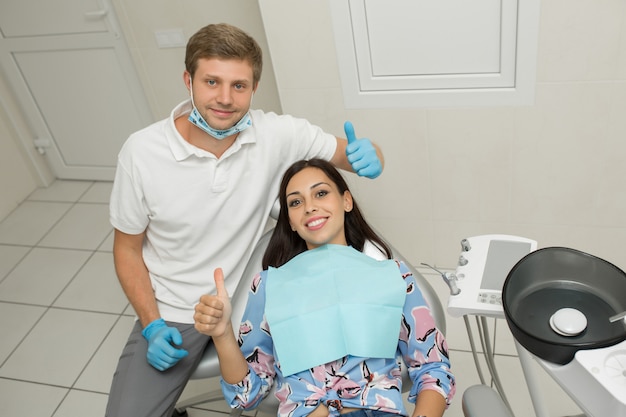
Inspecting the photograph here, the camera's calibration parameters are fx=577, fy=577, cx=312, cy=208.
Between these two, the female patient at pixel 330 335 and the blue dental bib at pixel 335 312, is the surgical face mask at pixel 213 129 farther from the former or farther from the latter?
the blue dental bib at pixel 335 312

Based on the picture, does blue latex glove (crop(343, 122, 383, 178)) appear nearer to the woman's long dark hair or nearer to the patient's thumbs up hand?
the woman's long dark hair

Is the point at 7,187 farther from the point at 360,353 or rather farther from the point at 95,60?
the point at 360,353

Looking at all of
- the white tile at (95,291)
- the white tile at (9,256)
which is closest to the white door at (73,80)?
the white tile at (9,256)

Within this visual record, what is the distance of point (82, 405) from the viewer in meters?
2.21

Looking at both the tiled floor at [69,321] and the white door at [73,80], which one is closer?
the tiled floor at [69,321]

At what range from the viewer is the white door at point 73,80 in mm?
2865

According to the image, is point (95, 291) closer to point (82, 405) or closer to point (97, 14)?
point (82, 405)

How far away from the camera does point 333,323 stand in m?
1.43

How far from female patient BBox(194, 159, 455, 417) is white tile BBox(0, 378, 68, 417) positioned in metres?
1.16

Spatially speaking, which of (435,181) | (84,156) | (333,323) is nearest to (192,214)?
(333,323)

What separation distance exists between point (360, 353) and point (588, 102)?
1.12 m

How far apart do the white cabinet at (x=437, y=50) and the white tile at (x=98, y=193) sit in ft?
6.32

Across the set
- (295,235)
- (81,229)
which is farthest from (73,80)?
(295,235)

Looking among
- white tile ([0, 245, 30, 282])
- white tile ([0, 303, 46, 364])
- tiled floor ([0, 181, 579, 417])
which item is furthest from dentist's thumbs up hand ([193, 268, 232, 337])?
white tile ([0, 245, 30, 282])
